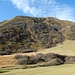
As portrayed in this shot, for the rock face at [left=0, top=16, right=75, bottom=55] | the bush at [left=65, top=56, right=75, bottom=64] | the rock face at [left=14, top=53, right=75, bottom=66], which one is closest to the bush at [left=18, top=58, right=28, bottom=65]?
the rock face at [left=14, top=53, right=75, bottom=66]

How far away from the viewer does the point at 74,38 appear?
80.7 meters

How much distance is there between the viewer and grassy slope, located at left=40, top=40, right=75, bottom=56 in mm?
60188

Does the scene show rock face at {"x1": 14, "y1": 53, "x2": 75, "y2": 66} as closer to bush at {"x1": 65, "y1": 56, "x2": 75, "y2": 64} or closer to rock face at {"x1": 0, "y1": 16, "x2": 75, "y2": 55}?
bush at {"x1": 65, "y1": 56, "x2": 75, "y2": 64}

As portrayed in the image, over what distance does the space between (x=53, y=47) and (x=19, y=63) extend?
2467 centimetres

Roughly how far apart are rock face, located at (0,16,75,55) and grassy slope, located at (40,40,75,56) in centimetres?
272

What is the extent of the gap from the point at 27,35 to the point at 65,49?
16698mm

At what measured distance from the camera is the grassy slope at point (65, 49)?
197ft

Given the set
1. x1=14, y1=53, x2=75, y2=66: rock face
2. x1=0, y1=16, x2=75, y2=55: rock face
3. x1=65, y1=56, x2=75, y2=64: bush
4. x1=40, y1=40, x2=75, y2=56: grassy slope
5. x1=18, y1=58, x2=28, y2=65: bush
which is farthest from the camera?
x1=0, y1=16, x2=75, y2=55: rock face

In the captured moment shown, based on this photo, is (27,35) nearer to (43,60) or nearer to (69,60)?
(43,60)

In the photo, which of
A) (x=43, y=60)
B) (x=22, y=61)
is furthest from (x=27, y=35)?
(x=22, y=61)

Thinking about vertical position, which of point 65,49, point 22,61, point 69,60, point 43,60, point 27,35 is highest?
point 27,35

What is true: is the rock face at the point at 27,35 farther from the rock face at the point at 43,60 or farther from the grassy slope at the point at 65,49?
the rock face at the point at 43,60

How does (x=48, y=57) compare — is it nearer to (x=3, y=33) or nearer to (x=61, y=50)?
(x=61, y=50)

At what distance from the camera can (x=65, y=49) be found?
63906 mm
